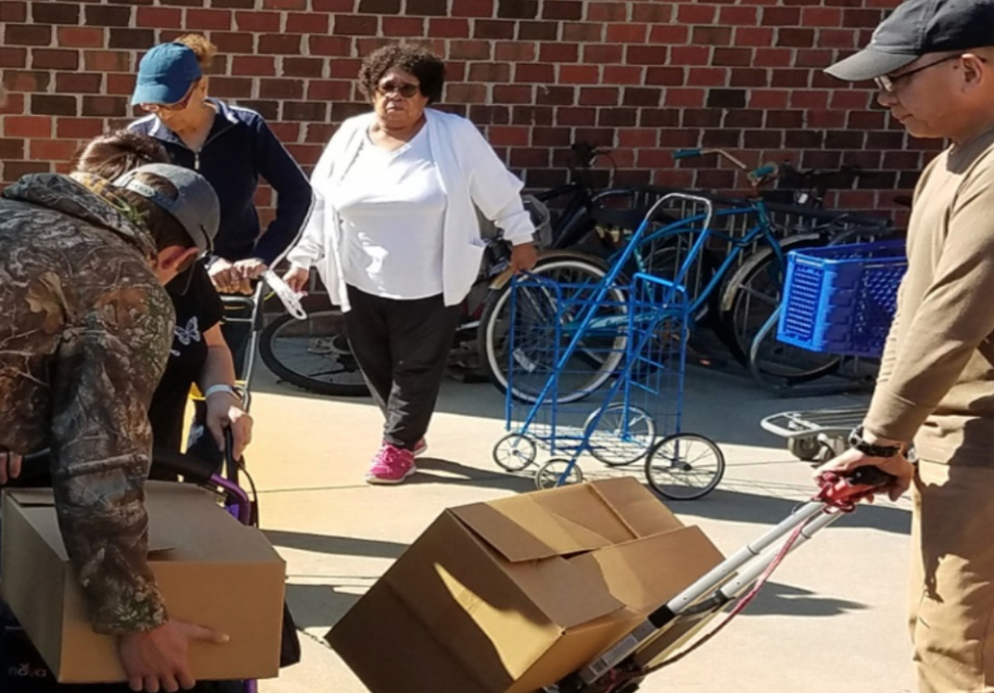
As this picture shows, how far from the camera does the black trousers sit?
608 centimetres

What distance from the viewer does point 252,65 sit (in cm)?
775

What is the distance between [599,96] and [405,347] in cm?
279

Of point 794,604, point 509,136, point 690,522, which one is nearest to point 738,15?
point 509,136

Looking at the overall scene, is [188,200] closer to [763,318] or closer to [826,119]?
[763,318]

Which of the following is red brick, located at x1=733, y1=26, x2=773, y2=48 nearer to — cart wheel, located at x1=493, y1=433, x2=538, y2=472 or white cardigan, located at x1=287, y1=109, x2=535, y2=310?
white cardigan, located at x1=287, y1=109, x2=535, y2=310

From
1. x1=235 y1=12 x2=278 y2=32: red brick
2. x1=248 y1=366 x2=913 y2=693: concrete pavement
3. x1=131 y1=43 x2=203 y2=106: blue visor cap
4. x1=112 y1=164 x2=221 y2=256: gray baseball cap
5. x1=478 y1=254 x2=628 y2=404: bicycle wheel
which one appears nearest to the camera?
x1=112 y1=164 x2=221 y2=256: gray baseball cap

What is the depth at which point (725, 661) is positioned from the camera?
182 inches

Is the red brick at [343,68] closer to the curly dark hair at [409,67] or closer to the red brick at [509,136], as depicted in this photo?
the red brick at [509,136]

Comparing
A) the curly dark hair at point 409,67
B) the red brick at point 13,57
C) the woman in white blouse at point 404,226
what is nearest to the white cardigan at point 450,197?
the woman in white blouse at point 404,226

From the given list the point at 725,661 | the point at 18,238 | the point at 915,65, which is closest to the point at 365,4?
the point at 725,661

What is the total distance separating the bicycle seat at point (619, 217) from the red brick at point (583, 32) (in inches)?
37.2

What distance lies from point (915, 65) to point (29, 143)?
545 cm

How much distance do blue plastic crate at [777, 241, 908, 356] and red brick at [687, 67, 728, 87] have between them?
2.38 meters

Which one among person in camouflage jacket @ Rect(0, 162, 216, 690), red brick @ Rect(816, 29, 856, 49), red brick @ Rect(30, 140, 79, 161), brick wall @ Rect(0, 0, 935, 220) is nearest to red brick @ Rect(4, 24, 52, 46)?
brick wall @ Rect(0, 0, 935, 220)
